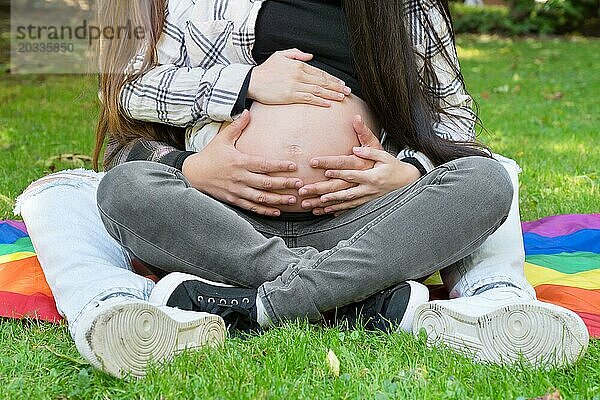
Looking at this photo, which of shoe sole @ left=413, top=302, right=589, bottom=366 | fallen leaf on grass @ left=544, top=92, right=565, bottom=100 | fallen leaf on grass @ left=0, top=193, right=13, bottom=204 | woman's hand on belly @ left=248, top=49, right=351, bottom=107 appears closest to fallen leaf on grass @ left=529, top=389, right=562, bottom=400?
shoe sole @ left=413, top=302, right=589, bottom=366

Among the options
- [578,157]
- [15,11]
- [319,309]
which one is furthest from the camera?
[15,11]

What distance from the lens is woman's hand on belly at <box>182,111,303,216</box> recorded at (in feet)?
7.16

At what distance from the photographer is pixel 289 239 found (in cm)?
224

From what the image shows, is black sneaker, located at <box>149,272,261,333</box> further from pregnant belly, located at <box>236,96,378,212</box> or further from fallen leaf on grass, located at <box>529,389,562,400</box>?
fallen leaf on grass, located at <box>529,389,562,400</box>

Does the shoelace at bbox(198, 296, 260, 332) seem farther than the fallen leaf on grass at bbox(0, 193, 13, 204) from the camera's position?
No

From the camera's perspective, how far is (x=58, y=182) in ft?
7.74

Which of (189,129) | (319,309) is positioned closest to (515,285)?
(319,309)

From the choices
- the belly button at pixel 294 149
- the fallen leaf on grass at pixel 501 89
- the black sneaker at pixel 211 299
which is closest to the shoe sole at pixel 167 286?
the black sneaker at pixel 211 299

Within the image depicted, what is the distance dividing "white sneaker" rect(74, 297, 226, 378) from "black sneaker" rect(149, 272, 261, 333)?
0.63ft

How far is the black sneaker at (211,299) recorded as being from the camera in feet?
6.37

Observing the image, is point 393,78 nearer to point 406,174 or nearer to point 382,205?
point 406,174

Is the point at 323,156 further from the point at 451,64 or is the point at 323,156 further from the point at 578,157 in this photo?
the point at 578,157

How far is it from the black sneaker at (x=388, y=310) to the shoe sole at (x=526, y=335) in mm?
141

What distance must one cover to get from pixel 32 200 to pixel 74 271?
329mm
